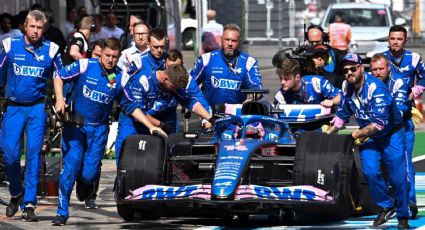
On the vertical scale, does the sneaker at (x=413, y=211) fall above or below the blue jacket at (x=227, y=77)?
below

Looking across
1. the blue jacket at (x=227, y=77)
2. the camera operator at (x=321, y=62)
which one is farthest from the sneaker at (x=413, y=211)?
the camera operator at (x=321, y=62)

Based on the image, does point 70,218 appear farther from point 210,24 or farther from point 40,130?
point 210,24

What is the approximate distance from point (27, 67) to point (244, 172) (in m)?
2.69

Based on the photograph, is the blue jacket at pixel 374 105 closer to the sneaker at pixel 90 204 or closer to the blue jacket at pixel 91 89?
the blue jacket at pixel 91 89

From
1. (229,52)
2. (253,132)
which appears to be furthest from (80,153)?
Result: (229,52)

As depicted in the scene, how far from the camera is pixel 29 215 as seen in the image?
47.3 ft

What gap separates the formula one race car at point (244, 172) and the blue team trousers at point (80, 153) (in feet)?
2.07

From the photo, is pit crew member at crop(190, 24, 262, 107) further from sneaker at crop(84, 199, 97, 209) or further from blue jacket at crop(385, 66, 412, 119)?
blue jacket at crop(385, 66, 412, 119)

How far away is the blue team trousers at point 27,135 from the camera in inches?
578

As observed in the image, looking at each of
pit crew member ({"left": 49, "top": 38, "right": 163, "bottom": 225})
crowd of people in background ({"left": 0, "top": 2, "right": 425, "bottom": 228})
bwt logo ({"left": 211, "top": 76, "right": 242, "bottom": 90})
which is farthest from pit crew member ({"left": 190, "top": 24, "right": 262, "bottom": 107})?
pit crew member ({"left": 49, "top": 38, "right": 163, "bottom": 225})

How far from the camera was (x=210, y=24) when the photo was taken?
2678cm

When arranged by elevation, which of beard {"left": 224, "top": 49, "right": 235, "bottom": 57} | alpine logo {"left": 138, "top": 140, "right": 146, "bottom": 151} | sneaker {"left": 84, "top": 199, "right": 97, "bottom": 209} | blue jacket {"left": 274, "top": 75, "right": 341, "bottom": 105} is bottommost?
sneaker {"left": 84, "top": 199, "right": 97, "bottom": 209}

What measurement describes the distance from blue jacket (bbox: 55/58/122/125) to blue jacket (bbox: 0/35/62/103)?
36 centimetres

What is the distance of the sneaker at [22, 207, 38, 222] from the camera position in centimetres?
1441
